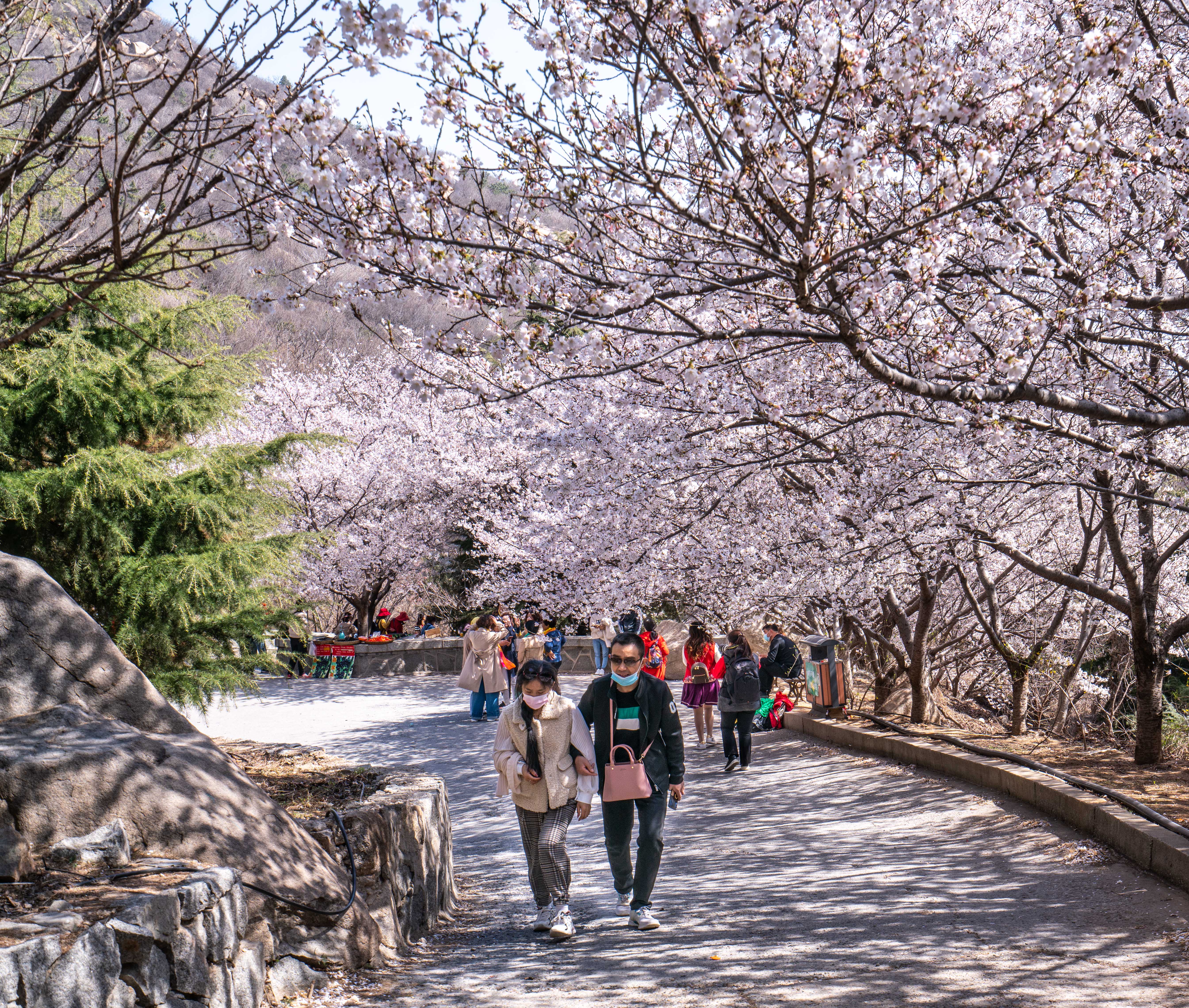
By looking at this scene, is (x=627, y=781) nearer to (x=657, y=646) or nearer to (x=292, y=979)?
(x=292, y=979)

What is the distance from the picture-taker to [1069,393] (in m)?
7.59

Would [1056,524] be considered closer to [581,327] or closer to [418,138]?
[581,327]

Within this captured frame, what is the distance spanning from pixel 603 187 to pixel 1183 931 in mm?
4764

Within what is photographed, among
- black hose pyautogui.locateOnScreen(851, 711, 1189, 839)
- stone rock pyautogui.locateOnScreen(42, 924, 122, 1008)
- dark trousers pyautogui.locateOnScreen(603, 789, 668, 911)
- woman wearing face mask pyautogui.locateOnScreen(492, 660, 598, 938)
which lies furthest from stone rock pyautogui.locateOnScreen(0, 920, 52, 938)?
black hose pyautogui.locateOnScreen(851, 711, 1189, 839)

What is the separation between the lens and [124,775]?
4.36 metres

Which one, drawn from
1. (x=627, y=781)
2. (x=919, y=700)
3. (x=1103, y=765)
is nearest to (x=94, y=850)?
(x=627, y=781)

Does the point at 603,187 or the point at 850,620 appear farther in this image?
the point at 850,620

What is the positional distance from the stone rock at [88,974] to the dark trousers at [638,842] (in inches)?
108

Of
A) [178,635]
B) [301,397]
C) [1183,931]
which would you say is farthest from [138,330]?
[301,397]

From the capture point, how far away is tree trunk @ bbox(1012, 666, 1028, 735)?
11.4 meters

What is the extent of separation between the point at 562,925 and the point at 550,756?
2.87 feet

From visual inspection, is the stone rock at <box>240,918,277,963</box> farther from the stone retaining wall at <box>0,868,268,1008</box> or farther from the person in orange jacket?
the person in orange jacket

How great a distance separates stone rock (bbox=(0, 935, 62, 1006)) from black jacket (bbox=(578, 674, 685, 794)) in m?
3.09

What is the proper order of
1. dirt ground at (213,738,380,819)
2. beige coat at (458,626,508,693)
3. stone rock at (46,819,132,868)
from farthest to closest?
beige coat at (458,626,508,693)
dirt ground at (213,738,380,819)
stone rock at (46,819,132,868)
